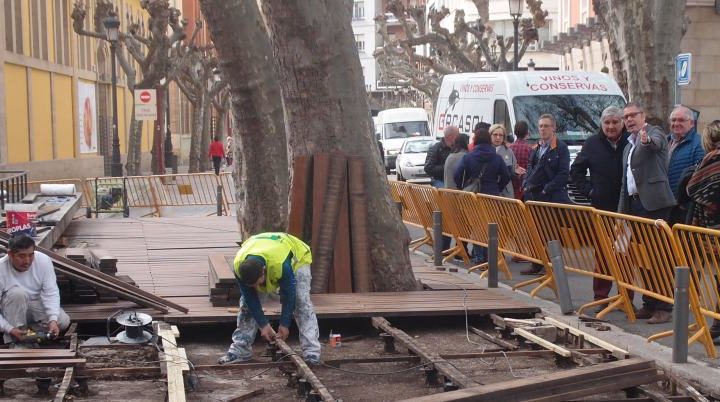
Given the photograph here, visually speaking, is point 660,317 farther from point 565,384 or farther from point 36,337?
point 36,337

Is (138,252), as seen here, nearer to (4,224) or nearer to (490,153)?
(4,224)

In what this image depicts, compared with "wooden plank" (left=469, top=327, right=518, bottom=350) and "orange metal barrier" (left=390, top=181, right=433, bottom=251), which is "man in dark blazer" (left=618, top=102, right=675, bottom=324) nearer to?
"wooden plank" (left=469, top=327, right=518, bottom=350)

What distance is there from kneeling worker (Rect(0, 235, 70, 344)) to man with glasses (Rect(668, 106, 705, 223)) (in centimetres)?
527

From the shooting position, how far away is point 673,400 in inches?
331

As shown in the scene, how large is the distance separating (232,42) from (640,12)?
779 cm

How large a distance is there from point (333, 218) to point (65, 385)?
14.5 feet

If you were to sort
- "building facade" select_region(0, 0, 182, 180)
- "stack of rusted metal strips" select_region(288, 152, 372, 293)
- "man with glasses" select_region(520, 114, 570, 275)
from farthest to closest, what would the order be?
"building facade" select_region(0, 0, 182, 180) → "man with glasses" select_region(520, 114, 570, 275) → "stack of rusted metal strips" select_region(288, 152, 372, 293)

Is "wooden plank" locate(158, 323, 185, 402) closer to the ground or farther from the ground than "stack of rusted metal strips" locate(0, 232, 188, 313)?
closer to the ground

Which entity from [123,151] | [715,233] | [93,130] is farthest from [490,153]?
[123,151]

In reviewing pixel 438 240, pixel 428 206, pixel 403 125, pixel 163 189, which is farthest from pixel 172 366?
pixel 403 125

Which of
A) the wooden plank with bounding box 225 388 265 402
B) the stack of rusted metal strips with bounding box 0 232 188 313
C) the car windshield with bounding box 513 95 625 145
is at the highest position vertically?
the car windshield with bounding box 513 95 625 145

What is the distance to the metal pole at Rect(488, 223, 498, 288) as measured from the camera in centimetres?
1338

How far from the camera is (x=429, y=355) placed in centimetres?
956

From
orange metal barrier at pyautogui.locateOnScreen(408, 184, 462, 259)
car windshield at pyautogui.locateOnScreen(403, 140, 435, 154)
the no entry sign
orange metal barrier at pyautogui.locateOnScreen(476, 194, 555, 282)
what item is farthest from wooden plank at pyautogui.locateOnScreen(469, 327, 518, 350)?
car windshield at pyautogui.locateOnScreen(403, 140, 435, 154)
